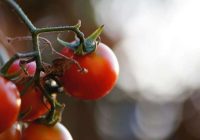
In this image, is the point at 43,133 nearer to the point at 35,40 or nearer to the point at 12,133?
the point at 12,133

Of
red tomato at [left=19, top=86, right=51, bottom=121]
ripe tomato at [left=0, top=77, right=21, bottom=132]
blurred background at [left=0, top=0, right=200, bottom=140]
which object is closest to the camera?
ripe tomato at [left=0, top=77, right=21, bottom=132]

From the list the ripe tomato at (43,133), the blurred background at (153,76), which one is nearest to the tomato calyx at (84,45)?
the ripe tomato at (43,133)

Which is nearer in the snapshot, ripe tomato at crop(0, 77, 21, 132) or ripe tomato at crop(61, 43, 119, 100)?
ripe tomato at crop(0, 77, 21, 132)

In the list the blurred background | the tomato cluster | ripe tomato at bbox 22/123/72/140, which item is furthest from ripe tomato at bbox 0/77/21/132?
the blurred background

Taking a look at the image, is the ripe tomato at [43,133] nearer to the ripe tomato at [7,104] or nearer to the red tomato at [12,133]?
the red tomato at [12,133]

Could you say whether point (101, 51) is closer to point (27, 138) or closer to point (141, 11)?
point (27, 138)

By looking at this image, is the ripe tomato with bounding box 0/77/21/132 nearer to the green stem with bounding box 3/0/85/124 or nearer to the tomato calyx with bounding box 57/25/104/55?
the green stem with bounding box 3/0/85/124
